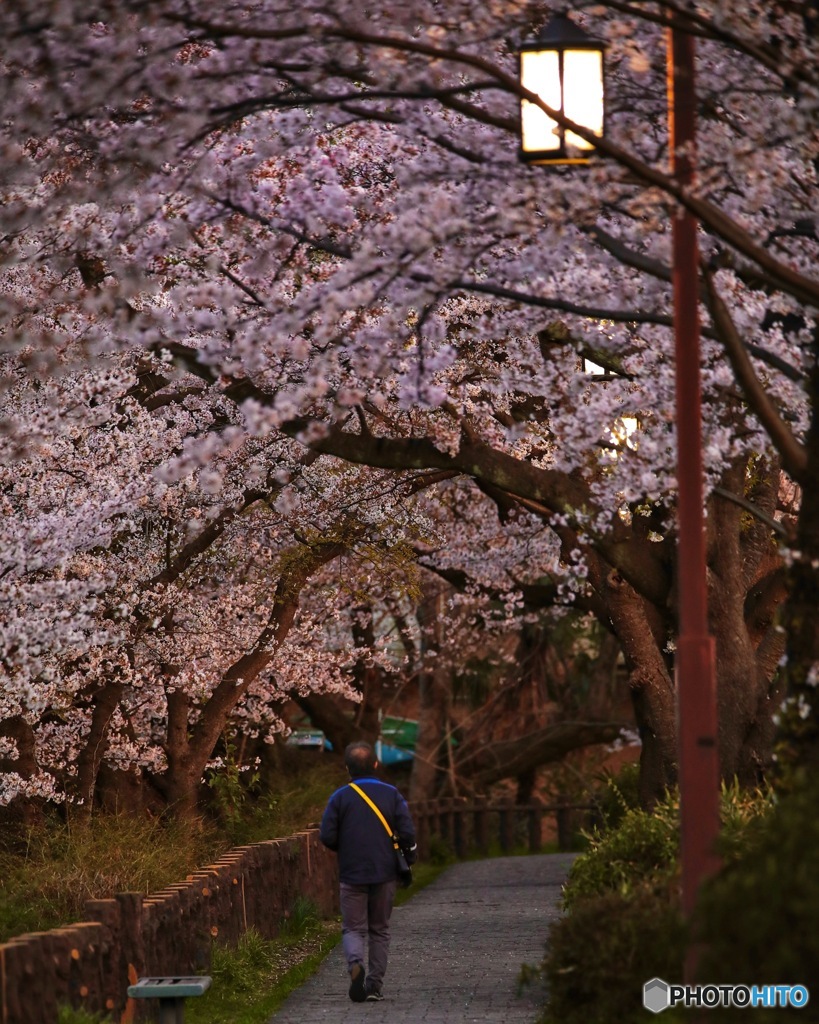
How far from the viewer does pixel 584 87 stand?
7633mm

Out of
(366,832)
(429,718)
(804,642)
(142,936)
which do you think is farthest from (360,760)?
(429,718)

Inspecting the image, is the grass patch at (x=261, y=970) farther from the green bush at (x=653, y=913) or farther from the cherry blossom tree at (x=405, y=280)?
the cherry blossom tree at (x=405, y=280)

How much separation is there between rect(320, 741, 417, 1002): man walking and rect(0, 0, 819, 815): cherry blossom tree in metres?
2.55

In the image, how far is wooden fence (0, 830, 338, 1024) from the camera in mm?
7793

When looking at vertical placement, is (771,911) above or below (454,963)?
above

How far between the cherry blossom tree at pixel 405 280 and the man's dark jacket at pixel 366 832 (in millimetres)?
2521

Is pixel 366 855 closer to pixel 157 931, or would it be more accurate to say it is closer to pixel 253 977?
pixel 253 977

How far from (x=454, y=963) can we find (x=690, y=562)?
695 cm

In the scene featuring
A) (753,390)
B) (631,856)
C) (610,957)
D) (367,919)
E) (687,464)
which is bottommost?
(367,919)

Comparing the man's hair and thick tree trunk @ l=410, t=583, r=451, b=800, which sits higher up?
the man's hair

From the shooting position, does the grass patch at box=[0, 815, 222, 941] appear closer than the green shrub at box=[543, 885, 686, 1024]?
No

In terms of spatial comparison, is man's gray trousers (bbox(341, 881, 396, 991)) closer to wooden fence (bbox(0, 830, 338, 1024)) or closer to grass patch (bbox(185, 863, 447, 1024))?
grass patch (bbox(185, 863, 447, 1024))

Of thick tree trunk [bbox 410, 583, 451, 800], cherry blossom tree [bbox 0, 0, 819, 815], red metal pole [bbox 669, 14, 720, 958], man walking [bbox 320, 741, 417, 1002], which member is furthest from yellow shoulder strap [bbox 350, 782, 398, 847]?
thick tree trunk [bbox 410, 583, 451, 800]

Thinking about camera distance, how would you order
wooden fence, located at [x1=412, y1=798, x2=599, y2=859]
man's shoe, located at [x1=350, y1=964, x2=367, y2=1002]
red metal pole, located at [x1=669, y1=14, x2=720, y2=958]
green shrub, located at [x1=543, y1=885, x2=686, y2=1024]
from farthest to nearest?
1. wooden fence, located at [x1=412, y1=798, x2=599, y2=859]
2. man's shoe, located at [x1=350, y1=964, x2=367, y2=1002]
3. green shrub, located at [x1=543, y1=885, x2=686, y2=1024]
4. red metal pole, located at [x1=669, y1=14, x2=720, y2=958]
